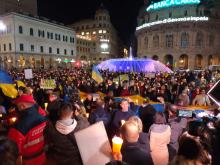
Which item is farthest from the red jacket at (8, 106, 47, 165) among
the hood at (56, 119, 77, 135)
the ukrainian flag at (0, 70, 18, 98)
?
the ukrainian flag at (0, 70, 18, 98)

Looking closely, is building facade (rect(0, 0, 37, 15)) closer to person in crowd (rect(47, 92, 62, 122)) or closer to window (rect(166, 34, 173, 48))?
window (rect(166, 34, 173, 48))

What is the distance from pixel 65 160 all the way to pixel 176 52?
64706 mm

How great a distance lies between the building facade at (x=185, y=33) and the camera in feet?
205

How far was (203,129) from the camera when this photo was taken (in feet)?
14.5

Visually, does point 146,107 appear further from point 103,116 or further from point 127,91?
point 127,91

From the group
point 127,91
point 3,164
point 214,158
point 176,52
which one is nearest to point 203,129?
point 214,158

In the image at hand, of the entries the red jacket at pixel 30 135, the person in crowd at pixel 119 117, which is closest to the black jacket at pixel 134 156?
the red jacket at pixel 30 135

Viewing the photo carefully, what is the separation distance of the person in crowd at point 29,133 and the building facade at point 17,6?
210 ft

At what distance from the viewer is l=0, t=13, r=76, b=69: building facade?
5091cm

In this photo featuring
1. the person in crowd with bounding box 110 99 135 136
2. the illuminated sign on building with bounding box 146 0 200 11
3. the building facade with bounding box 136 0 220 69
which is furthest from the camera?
the illuminated sign on building with bounding box 146 0 200 11

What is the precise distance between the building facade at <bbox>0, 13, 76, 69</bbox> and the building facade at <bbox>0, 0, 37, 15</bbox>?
30.9 feet

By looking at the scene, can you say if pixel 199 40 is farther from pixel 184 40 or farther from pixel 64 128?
pixel 64 128

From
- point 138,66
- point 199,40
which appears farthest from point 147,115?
point 199,40

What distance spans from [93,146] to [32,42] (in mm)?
57145
